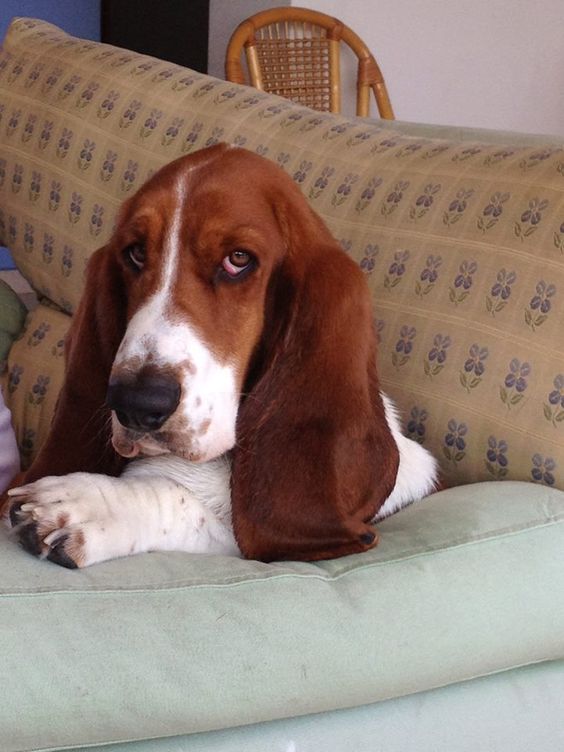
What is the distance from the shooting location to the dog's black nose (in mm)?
1336

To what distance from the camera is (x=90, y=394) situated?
5.52 ft

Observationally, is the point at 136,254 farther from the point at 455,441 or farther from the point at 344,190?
the point at 344,190

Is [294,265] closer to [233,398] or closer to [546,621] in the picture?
[233,398]

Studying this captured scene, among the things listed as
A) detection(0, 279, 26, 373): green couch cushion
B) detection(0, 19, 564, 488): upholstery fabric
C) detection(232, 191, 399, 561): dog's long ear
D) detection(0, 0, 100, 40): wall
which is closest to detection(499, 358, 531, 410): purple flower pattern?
detection(0, 19, 564, 488): upholstery fabric

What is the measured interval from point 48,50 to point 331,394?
5.47 ft

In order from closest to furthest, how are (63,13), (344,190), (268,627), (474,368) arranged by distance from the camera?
(268,627), (474,368), (344,190), (63,13)

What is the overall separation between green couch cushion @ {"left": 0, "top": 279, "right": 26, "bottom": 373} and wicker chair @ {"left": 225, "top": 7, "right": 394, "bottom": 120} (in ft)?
7.21

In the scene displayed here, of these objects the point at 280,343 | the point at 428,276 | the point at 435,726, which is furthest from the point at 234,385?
the point at 428,276

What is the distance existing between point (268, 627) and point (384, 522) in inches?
16.0

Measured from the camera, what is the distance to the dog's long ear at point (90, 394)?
1.65m

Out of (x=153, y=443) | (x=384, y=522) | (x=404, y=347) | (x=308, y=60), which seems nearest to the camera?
(x=153, y=443)

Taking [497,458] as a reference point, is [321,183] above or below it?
above

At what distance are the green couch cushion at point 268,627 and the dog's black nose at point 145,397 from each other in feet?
0.62

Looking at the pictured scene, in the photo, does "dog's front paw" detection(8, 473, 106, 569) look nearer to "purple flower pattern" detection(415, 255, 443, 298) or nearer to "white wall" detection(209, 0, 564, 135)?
"purple flower pattern" detection(415, 255, 443, 298)
